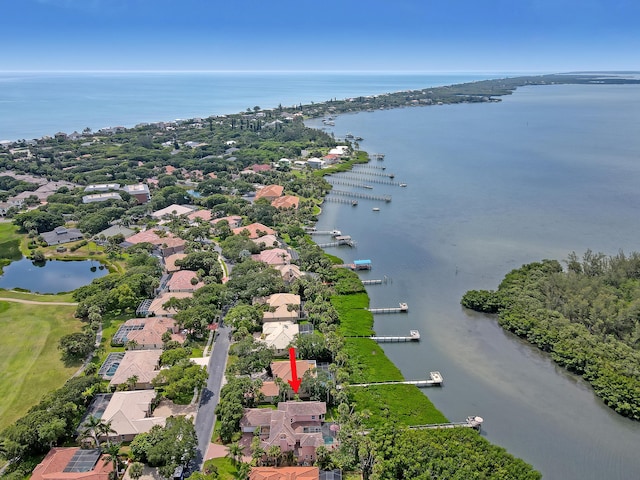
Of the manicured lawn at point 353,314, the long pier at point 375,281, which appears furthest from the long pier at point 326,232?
the manicured lawn at point 353,314

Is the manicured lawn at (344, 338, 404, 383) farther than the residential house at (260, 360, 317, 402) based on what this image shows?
Yes

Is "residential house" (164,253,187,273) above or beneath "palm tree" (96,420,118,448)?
above

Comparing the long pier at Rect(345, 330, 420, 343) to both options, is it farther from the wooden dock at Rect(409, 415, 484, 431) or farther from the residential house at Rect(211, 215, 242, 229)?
the residential house at Rect(211, 215, 242, 229)

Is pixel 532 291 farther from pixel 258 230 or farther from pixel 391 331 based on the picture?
pixel 258 230

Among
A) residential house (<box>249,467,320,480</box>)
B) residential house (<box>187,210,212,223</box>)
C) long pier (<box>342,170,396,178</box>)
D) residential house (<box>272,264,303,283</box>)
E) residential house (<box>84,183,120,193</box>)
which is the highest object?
residential house (<box>84,183,120,193</box>)

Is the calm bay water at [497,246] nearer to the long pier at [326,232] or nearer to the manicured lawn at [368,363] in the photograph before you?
the manicured lawn at [368,363]

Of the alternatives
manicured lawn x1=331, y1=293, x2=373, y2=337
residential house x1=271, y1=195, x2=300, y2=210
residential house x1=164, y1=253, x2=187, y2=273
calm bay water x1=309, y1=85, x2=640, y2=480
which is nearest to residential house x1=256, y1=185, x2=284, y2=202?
residential house x1=271, y1=195, x2=300, y2=210

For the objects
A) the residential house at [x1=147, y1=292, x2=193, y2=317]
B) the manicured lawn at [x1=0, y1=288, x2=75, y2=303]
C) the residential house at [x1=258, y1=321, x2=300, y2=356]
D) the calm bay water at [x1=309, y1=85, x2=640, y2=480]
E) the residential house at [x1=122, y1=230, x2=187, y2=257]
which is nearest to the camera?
the calm bay water at [x1=309, y1=85, x2=640, y2=480]
